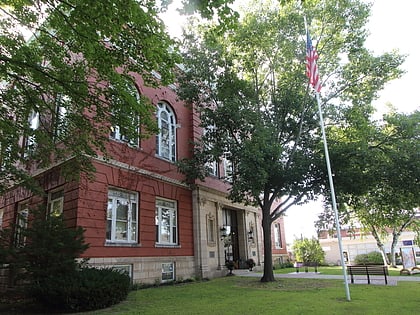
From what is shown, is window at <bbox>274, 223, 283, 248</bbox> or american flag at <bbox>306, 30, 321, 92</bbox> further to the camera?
window at <bbox>274, 223, 283, 248</bbox>

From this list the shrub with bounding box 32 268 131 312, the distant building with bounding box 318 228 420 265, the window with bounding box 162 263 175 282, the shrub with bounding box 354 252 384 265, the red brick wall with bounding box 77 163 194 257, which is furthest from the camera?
the distant building with bounding box 318 228 420 265

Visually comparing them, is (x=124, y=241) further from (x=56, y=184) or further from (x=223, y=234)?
(x=223, y=234)

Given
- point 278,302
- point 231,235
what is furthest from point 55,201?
point 231,235

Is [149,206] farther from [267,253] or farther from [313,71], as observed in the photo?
[313,71]

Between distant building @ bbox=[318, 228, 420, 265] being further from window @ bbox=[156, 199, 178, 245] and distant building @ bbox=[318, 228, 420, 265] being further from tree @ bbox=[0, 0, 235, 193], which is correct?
tree @ bbox=[0, 0, 235, 193]

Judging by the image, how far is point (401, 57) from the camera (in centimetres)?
1582

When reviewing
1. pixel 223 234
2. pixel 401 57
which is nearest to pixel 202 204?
pixel 223 234

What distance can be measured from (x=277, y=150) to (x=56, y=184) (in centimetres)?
972

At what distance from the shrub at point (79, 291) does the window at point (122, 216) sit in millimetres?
4386

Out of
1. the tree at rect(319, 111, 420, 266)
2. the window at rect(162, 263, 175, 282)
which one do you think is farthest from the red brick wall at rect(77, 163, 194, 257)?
the tree at rect(319, 111, 420, 266)

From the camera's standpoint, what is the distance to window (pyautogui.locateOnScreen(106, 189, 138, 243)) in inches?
544

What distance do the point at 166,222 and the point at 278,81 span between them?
962cm

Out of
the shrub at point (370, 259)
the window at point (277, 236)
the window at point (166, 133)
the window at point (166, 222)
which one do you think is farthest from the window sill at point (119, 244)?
the shrub at point (370, 259)

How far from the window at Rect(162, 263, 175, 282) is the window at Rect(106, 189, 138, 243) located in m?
2.52
